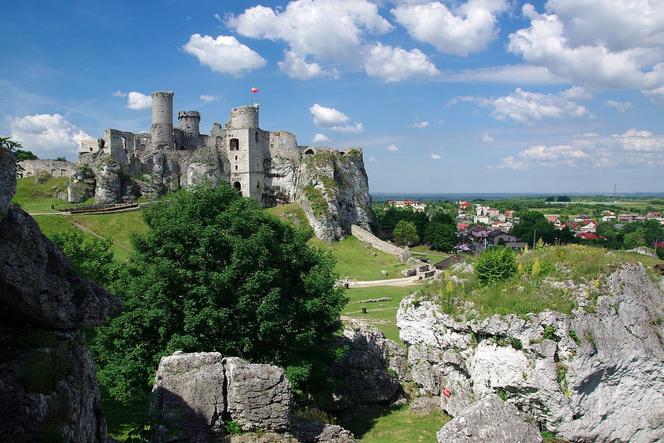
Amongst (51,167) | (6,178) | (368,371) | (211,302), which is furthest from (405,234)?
(6,178)

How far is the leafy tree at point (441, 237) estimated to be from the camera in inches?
3258

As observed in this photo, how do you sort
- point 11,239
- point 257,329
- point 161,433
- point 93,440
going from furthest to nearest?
point 257,329 < point 161,433 < point 93,440 < point 11,239

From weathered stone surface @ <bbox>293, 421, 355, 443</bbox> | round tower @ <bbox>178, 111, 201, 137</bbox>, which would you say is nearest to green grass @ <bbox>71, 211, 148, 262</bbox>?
round tower @ <bbox>178, 111, 201, 137</bbox>

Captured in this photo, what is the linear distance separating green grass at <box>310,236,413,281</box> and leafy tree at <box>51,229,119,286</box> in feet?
102

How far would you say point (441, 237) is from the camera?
83500 millimetres

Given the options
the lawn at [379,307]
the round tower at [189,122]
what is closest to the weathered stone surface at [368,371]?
the lawn at [379,307]

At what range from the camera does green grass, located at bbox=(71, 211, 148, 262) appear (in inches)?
2047

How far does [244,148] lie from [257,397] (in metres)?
62.0

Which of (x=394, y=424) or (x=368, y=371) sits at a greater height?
(x=368, y=371)

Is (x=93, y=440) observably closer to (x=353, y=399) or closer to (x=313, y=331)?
(x=313, y=331)

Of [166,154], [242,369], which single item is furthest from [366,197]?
[242,369]

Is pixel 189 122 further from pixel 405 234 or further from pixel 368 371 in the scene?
pixel 368 371

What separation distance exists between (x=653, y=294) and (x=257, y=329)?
15224 mm

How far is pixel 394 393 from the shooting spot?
2144cm
